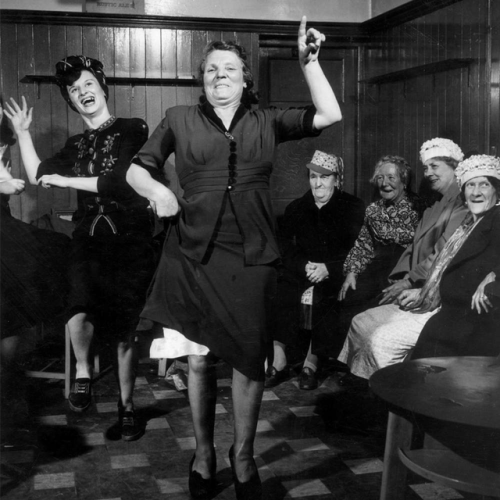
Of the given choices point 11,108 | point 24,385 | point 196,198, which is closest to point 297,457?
point 196,198

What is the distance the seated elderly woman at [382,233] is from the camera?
333cm

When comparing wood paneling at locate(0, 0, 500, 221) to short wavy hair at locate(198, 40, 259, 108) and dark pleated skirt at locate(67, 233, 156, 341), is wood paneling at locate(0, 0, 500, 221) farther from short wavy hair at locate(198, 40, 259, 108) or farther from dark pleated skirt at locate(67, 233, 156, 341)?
dark pleated skirt at locate(67, 233, 156, 341)

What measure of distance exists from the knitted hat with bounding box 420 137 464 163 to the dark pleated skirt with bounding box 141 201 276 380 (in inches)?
59.1

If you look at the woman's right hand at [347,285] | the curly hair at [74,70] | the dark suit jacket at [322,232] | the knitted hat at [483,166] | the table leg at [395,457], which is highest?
the curly hair at [74,70]

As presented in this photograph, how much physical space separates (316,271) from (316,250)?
4.3 inches

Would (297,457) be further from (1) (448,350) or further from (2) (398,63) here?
(2) (398,63)

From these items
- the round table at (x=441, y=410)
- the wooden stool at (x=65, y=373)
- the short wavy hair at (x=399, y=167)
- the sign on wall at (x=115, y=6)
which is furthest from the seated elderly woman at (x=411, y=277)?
the sign on wall at (x=115, y=6)

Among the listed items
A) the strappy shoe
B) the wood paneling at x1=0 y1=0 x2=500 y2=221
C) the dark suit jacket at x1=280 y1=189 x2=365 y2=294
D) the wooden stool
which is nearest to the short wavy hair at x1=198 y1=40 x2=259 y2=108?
the wood paneling at x1=0 y1=0 x2=500 y2=221

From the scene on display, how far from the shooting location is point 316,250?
3.36m

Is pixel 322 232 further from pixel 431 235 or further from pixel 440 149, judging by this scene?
pixel 440 149

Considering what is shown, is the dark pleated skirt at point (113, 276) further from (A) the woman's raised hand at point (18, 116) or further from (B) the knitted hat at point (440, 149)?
(B) the knitted hat at point (440, 149)

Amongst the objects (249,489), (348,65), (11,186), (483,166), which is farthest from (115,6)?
(249,489)

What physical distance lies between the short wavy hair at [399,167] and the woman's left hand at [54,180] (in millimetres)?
1619

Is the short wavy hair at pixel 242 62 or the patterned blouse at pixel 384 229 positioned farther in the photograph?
the patterned blouse at pixel 384 229
